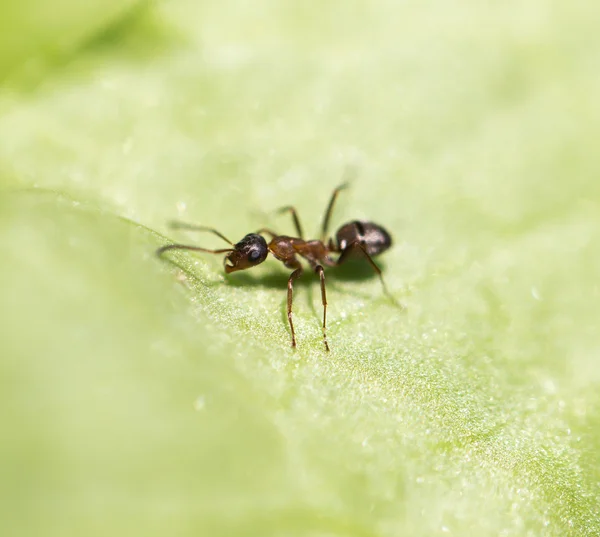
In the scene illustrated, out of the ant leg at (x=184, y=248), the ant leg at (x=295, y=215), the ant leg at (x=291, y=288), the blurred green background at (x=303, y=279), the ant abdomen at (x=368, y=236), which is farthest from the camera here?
the ant abdomen at (x=368, y=236)

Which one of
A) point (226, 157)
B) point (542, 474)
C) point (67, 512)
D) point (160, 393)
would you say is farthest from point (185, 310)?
point (542, 474)

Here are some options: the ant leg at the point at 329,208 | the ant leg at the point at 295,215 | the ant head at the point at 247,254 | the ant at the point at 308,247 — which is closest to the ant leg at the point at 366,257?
the ant at the point at 308,247

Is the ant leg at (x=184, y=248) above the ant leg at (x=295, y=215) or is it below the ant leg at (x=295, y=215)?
below

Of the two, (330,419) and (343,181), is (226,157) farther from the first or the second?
(330,419)

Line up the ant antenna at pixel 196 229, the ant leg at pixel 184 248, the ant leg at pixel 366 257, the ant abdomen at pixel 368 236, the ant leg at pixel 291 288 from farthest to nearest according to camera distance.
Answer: the ant abdomen at pixel 368 236 → the ant leg at pixel 366 257 → the ant antenna at pixel 196 229 → the ant leg at pixel 291 288 → the ant leg at pixel 184 248

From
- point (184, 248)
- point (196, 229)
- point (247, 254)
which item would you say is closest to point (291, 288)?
point (247, 254)

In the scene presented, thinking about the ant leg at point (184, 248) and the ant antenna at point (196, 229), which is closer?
the ant leg at point (184, 248)

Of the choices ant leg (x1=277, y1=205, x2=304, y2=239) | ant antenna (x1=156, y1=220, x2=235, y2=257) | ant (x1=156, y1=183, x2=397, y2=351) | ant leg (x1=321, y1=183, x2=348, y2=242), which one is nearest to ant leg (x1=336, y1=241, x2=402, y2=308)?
ant (x1=156, y1=183, x2=397, y2=351)

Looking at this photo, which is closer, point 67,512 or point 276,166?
point 67,512

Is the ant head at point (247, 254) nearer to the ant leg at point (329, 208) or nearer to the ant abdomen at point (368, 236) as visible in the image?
the ant leg at point (329, 208)
